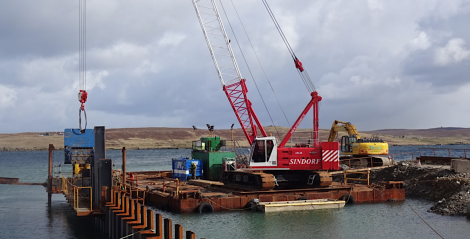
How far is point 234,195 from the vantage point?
27.2 meters

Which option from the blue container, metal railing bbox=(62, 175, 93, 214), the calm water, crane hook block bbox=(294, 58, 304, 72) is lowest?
the calm water

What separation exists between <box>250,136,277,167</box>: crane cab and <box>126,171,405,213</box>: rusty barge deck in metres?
1.90

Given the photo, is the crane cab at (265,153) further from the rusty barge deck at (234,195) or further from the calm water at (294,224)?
the calm water at (294,224)

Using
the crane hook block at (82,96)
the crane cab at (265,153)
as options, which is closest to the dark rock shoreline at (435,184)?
the crane cab at (265,153)

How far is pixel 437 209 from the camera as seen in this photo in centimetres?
2595

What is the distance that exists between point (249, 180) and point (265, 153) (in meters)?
1.84

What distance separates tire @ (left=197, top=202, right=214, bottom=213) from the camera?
25.0 metres

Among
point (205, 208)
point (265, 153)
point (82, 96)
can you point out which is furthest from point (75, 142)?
point (265, 153)

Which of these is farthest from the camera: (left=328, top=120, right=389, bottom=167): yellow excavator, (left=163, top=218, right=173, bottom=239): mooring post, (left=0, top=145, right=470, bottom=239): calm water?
(left=328, top=120, right=389, bottom=167): yellow excavator

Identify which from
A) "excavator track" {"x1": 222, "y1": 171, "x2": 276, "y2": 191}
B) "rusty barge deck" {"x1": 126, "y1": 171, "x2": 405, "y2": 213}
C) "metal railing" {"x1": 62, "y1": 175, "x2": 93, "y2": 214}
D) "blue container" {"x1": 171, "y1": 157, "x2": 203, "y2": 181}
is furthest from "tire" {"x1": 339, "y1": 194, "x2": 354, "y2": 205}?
"metal railing" {"x1": 62, "y1": 175, "x2": 93, "y2": 214}

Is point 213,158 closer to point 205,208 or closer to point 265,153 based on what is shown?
point 265,153

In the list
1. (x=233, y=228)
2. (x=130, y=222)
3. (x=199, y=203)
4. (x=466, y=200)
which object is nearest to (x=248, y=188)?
(x=199, y=203)

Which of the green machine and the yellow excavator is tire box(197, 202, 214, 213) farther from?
the yellow excavator

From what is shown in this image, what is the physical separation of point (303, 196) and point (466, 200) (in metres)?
7.84
